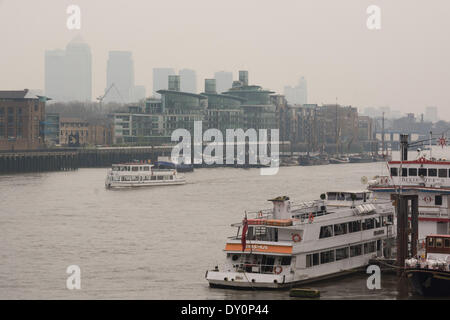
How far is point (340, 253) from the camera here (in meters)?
32.3

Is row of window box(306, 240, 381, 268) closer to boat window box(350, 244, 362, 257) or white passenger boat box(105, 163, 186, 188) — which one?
boat window box(350, 244, 362, 257)

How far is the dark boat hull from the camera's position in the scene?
1126 inches

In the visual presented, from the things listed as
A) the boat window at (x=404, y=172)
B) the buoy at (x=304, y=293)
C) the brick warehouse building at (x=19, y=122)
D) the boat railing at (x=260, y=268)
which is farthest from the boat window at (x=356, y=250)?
the brick warehouse building at (x=19, y=122)

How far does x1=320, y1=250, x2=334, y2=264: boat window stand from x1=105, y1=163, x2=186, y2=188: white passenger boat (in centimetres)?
5131

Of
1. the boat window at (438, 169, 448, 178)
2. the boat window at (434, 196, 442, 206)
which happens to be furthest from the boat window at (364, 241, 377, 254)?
the boat window at (438, 169, 448, 178)

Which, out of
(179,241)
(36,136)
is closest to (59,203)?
(179,241)

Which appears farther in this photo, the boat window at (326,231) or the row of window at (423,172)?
the row of window at (423,172)

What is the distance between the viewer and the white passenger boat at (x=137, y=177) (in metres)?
82.5

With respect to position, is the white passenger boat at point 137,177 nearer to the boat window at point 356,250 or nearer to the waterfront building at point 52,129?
the boat window at point 356,250

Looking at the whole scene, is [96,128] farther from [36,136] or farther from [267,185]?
[267,185]

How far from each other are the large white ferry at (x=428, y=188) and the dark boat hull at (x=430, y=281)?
6.47 meters

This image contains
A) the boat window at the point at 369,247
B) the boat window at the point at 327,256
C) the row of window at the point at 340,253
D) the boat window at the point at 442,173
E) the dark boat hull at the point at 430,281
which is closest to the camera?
the dark boat hull at the point at 430,281

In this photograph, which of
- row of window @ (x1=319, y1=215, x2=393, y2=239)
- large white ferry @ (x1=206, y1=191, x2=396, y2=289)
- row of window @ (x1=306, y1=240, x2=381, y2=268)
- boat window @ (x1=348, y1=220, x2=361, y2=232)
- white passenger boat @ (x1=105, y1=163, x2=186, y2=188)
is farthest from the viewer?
white passenger boat @ (x1=105, y1=163, x2=186, y2=188)

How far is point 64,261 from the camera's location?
37.4 m
